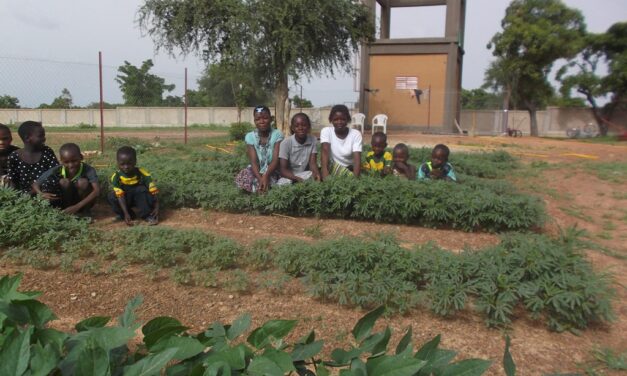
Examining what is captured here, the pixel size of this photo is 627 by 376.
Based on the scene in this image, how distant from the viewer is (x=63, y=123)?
30328mm

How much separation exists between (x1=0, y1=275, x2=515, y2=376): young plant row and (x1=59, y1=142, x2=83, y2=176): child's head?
13.6 feet

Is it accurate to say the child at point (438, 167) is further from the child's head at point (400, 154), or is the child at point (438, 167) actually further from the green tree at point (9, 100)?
the green tree at point (9, 100)

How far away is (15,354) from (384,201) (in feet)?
13.7

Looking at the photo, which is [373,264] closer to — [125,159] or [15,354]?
[15,354]

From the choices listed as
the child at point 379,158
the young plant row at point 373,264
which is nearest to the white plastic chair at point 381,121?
the child at point 379,158

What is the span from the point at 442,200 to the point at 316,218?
4.33 ft

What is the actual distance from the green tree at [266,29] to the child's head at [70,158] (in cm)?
965

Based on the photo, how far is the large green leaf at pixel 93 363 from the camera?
763 millimetres

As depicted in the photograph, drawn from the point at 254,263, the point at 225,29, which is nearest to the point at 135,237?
the point at 254,263

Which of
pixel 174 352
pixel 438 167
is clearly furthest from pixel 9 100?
pixel 174 352

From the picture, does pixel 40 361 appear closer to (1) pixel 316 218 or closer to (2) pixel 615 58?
(1) pixel 316 218

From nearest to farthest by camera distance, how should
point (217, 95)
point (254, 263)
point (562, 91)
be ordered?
point (254, 263), point (562, 91), point (217, 95)

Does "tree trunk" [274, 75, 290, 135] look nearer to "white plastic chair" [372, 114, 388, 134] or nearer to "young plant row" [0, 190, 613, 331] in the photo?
"white plastic chair" [372, 114, 388, 134]

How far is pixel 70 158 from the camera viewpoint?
190 inches
